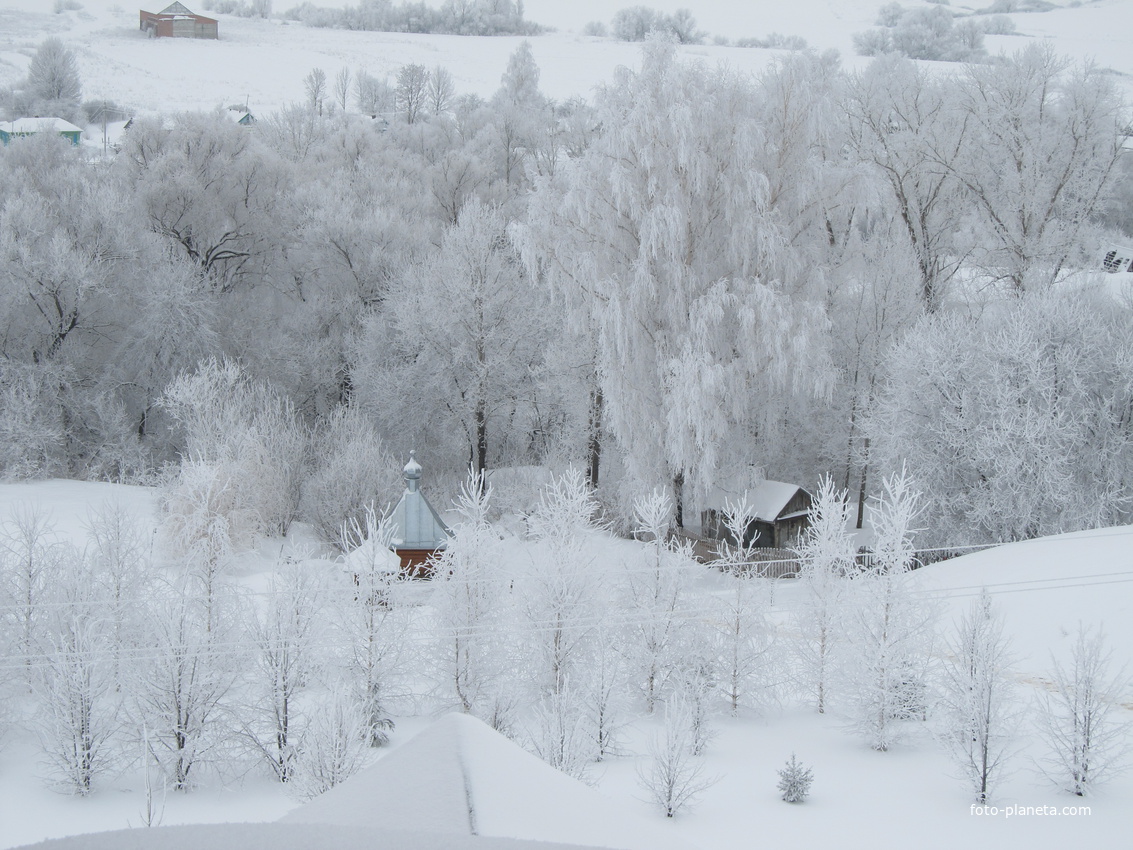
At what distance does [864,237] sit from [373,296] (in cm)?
1730

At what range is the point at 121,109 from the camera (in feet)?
133

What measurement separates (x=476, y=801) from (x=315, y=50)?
54.6 m

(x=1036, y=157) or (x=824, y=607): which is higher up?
(x=1036, y=157)

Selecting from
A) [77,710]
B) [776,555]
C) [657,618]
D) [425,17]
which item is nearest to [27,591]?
[77,710]

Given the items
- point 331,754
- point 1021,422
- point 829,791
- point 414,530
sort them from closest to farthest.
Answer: point 331,754 < point 829,791 < point 414,530 < point 1021,422

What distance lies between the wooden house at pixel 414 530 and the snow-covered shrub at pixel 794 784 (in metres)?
8.68

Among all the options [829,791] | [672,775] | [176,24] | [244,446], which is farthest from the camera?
[176,24]

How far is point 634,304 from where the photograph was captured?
2000cm

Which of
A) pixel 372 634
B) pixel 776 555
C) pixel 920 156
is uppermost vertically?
pixel 920 156

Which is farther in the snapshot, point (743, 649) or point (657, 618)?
point (743, 649)

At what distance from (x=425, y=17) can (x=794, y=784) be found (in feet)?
176

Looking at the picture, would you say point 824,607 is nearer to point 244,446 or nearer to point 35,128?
point 244,446

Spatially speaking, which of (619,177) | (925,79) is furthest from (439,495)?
(925,79)

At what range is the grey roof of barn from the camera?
56.8ft
